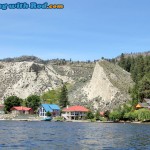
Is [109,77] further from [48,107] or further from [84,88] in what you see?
[48,107]

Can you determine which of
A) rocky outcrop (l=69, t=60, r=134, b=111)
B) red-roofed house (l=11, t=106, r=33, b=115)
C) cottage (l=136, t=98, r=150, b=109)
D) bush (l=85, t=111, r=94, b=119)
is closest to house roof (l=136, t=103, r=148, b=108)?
cottage (l=136, t=98, r=150, b=109)

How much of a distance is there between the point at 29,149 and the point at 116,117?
4464 inches

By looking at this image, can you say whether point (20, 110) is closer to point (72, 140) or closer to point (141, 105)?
point (141, 105)

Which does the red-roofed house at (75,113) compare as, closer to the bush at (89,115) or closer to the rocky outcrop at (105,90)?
the rocky outcrop at (105,90)

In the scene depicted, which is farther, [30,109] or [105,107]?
[30,109]

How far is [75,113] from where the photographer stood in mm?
176125

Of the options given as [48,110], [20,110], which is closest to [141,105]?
[48,110]

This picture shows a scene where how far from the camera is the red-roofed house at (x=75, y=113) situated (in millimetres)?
175000

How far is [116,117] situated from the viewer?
151 m

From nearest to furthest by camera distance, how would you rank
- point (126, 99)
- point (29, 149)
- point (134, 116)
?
point (29, 149)
point (134, 116)
point (126, 99)

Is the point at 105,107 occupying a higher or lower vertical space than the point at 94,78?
lower

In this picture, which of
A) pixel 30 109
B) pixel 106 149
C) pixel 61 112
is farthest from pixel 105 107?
pixel 106 149

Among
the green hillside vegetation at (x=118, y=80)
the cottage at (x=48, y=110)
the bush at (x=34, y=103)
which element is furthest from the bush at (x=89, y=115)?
the bush at (x=34, y=103)

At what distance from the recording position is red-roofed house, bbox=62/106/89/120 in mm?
175000
